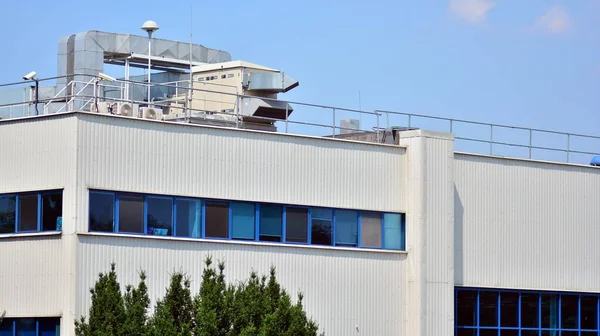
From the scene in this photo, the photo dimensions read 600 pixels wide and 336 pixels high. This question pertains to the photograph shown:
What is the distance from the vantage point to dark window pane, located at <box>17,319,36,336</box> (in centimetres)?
3428

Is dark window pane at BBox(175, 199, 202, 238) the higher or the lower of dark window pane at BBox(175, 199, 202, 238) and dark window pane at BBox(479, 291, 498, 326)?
the higher

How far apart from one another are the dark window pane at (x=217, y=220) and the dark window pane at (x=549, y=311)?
12.8m

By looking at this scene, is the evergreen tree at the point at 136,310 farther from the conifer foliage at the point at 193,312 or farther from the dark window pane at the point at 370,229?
the dark window pane at the point at 370,229

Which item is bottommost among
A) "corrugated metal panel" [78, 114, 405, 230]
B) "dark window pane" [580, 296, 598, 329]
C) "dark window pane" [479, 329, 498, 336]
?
"dark window pane" [479, 329, 498, 336]

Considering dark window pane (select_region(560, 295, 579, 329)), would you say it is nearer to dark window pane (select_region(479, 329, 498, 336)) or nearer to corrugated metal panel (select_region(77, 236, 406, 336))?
dark window pane (select_region(479, 329, 498, 336))

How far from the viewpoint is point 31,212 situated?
34.7 metres

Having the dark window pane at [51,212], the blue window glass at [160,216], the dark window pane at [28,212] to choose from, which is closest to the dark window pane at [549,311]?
the blue window glass at [160,216]

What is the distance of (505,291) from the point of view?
4222cm

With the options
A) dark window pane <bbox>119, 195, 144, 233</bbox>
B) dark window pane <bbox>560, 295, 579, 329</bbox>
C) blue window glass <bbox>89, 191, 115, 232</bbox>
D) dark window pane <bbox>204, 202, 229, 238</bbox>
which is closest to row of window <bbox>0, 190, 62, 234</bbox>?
blue window glass <bbox>89, 191, 115, 232</bbox>

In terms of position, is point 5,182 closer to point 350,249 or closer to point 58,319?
point 58,319

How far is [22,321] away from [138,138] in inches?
231

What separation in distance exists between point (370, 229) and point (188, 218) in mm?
6441

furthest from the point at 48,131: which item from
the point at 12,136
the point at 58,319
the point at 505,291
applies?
the point at 505,291

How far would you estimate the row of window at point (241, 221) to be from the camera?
34.5 m
